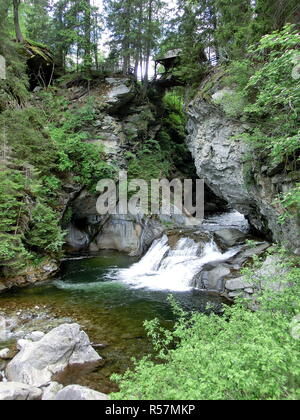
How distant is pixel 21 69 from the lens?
14539 mm

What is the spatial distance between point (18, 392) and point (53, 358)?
1103 mm

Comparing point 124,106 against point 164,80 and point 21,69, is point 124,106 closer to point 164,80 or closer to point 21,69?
point 164,80

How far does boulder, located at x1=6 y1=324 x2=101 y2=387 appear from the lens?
4863mm

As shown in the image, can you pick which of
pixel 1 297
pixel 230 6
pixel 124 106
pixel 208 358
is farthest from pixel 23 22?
pixel 208 358

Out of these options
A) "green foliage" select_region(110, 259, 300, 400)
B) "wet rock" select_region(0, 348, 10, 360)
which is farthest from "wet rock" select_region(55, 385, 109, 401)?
"wet rock" select_region(0, 348, 10, 360)

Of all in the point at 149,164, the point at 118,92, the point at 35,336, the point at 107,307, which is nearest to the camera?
the point at 35,336

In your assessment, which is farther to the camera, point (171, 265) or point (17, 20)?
point (17, 20)

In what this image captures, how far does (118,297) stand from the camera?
913 cm

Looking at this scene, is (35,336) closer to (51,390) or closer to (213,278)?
(51,390)

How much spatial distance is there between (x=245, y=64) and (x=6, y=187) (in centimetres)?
928

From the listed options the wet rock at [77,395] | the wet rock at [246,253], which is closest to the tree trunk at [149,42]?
the wet rock at [246,253]

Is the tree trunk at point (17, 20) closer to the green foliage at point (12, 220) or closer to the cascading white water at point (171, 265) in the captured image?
the green foliage at point (12, 220)

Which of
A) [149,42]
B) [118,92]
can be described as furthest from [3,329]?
[149,42]

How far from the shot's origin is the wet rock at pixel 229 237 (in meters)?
12.6
